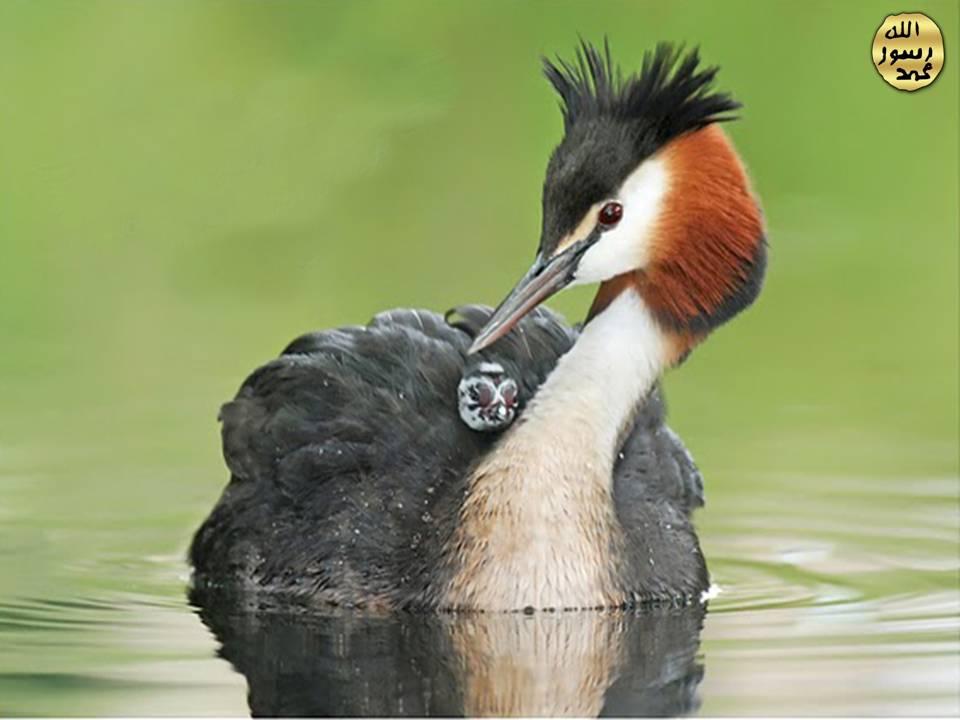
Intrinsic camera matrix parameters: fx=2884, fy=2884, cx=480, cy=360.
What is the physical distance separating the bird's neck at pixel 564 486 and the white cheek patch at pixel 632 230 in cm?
15

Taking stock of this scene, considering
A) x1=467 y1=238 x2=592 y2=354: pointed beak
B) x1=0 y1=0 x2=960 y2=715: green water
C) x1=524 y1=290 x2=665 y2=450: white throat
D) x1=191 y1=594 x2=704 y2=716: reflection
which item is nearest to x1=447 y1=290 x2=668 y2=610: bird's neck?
x1=524 y1=290 x2=665 y2=450: white throat

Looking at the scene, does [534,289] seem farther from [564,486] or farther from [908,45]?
[908,45]

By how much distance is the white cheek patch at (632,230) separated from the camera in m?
8.63

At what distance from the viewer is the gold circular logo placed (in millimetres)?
13133

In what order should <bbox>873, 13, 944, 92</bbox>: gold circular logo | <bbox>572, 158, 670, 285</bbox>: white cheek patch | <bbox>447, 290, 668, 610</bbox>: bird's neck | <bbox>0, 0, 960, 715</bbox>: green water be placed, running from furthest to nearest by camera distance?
<bbox>873, 13, 944, 92</bbox>: gold circular logo → <bbox>0, 0, 960, 715</bbox>: green water → <bbox>572, 158, 670, 285</bbox>: white cheek patch → <bbox>447, 290, 668, 610</bbox>: bird's neck

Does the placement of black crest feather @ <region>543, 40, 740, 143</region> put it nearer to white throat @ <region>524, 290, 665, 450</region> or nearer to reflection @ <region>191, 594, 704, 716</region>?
white throat @ <region>524, 290, 665, 450</region>

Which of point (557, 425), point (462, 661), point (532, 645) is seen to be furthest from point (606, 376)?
point (462, 661)

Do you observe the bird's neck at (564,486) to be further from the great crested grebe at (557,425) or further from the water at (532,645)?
the water at (532,645)

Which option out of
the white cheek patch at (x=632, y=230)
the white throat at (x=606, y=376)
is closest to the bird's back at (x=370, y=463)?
the white throat at (x=606, y=376)

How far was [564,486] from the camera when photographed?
862 centimetres

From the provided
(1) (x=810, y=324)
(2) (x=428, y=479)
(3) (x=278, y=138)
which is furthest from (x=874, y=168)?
(2) (x=428, y=479)

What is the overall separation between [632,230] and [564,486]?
2.61 feet

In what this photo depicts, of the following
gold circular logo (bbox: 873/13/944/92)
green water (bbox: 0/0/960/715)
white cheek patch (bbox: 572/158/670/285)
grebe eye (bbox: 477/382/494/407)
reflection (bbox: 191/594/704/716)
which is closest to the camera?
reflection (bbox: 191/594/704/716)

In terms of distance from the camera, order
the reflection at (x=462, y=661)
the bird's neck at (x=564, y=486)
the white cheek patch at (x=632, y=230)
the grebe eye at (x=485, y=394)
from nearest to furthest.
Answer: the reflection at (x=462, y=661) → the bird's neck at (x=564, y=486) → the white cheek patch at (x=632, y=230) → the grebe eye at (x=485, y=394)
